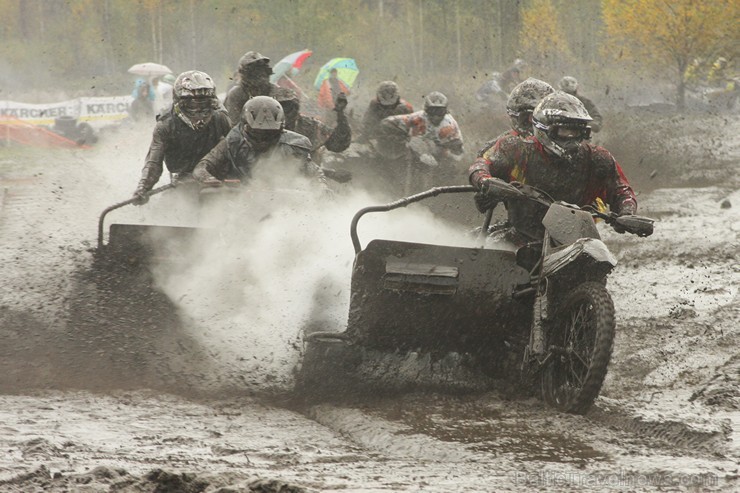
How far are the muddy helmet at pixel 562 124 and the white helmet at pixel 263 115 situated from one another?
3378 millimetres

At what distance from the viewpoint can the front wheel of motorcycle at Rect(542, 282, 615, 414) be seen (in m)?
6.12

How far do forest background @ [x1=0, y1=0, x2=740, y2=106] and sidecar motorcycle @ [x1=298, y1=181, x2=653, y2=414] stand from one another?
2879 centimetres

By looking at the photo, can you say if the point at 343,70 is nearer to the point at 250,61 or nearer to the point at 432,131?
the point at 432,131

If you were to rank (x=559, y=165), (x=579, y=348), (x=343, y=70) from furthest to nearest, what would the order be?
(x=343, y=70) < (x=559, y=165) < (x=579, y=348)

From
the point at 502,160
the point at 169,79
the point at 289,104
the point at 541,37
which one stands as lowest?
the point at 502,160

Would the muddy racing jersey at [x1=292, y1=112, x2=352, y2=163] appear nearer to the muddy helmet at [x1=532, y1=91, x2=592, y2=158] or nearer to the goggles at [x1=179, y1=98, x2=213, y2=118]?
the goggles at [x1=179, y1=98, x2=213, y2=118]

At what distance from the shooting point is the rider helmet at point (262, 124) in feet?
32.3

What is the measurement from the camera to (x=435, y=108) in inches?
629

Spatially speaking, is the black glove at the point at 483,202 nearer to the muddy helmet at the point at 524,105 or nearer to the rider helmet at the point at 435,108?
the muddy helmet at the point at 524,105

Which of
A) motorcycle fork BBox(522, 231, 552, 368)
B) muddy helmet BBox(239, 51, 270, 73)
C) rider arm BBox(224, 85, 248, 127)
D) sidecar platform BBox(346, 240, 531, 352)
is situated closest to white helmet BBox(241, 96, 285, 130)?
rider arm BBox(224, 85, 248, 127)

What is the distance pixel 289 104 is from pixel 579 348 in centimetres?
724

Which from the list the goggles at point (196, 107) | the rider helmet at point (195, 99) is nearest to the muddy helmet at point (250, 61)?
the rider helmet at point (195, 99)

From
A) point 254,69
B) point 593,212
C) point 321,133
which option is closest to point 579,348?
point 593,212

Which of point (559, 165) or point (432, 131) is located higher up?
point (432, 131)
